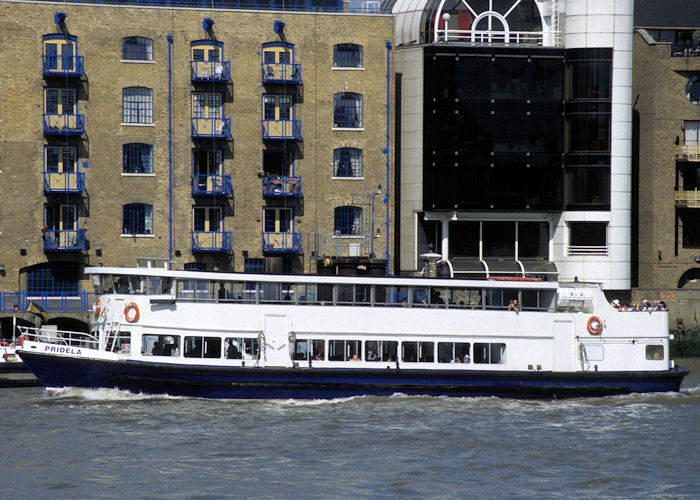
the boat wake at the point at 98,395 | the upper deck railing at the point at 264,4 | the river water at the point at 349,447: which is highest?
the upper deck railing at the point at 264,4

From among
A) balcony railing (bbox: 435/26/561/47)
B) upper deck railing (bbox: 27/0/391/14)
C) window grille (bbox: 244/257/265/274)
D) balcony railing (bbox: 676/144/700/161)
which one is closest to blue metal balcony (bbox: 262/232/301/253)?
window grille (bbox: 244/257/265/274)

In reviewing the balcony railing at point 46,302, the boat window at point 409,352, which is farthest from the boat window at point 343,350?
the balcony railing at point 46,302

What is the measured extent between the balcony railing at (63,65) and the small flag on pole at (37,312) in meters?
10.8

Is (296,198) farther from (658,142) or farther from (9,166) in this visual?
(658,142)

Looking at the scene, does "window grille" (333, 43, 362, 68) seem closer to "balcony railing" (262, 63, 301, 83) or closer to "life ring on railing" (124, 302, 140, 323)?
"balcony railing" (262, 63, 301, 83)

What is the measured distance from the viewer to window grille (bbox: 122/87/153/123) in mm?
54438

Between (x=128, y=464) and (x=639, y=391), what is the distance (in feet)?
62.6

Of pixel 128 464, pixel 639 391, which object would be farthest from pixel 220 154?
pixel 128 464

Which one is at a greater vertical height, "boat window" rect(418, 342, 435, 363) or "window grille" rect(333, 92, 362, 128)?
"window grille" rect(333, 92, 362, 128)

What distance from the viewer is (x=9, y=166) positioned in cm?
5334

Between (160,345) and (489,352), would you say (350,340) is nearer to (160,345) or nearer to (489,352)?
(489,352)

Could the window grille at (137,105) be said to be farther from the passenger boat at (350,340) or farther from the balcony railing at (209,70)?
the passenger boat at (350,340)

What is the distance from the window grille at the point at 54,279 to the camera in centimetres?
5356

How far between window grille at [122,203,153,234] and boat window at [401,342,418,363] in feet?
63.3
